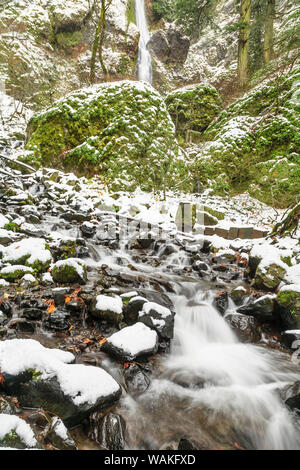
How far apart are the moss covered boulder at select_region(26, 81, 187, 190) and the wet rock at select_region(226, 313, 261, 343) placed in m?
5.65

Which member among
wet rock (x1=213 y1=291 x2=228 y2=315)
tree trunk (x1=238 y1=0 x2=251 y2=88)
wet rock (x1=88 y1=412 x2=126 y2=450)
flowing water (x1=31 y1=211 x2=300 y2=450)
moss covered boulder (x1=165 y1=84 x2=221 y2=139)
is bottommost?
flowing water (x1=31 y1=211 x2=300 y2=450)

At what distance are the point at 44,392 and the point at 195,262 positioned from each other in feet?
12.2

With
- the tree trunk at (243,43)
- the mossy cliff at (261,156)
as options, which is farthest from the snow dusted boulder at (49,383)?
the tree trunk at (243,43)

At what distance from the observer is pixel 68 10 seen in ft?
58.9

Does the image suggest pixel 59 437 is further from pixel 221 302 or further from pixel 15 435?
pixel 221 302

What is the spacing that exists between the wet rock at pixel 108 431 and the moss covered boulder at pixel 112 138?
6993mm

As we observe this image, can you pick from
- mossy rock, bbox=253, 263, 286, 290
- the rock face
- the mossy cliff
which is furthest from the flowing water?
the rock face

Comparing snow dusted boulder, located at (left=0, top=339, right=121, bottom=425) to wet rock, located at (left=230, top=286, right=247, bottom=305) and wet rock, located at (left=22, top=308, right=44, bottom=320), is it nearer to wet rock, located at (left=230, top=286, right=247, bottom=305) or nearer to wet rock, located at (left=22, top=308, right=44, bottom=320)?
wet rock, located at (left=22, top=308, right=44, bottom=320)

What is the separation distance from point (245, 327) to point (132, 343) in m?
1.67

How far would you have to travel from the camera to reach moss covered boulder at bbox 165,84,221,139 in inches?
480

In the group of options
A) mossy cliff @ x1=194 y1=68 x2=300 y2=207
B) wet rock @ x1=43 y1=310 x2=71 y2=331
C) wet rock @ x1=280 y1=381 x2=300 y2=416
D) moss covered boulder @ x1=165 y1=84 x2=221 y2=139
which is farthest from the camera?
moss covered boulder @ x1=165 y1=84 x2=221 y2=139

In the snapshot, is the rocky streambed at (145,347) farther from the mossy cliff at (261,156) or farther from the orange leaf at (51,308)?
the mossy cliff at (261,156)

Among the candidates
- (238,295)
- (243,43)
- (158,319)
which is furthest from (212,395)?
(243,43)

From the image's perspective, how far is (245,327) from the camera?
3.13 m
